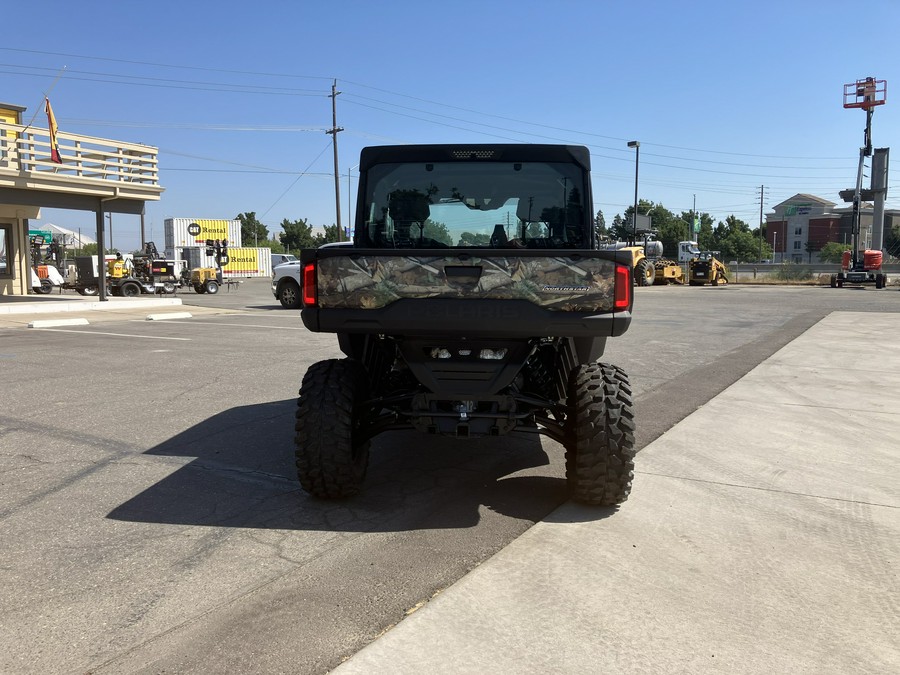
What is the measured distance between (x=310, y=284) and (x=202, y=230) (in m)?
60.9

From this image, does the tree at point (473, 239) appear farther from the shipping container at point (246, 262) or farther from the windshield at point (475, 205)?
the shipping container at point (246, 262)

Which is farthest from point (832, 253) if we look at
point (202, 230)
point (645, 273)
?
point (202, 230)

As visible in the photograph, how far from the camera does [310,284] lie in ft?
14.1

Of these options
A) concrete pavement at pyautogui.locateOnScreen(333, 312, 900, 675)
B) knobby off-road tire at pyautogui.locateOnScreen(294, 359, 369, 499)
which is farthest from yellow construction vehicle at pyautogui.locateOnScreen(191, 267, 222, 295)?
knobby off-road tire at pyautogui.locateOnScreen(294, 359, 369, 499)

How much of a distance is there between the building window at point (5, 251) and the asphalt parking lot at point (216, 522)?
18482 millimetres

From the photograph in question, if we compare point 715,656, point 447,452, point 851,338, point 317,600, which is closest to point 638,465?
point 447,452

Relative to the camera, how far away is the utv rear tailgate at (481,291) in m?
4.04

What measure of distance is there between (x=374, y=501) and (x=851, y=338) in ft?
42.7

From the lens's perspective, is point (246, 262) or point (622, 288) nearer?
point (622, 288)

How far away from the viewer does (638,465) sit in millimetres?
5551

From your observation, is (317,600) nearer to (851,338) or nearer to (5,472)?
(5,472)

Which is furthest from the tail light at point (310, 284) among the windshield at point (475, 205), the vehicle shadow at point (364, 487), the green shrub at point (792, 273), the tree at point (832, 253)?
the tree at point (832, 253)

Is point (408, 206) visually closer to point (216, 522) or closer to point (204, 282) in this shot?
point (216, 522)

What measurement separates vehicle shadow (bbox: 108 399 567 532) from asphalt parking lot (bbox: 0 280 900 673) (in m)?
0.02
